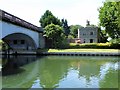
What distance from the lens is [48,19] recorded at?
76.6m

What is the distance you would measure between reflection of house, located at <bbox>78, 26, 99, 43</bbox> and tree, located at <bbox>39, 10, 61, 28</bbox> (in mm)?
7839

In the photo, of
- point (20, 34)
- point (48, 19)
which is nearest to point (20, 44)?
point (20, 34)

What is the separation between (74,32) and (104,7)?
56227mm

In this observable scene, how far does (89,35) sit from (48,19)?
42.6 feet

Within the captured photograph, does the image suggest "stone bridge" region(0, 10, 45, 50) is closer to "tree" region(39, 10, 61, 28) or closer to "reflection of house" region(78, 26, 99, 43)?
"tree" region(39, 10, 61, 28)

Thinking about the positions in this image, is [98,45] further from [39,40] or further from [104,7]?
[39,40]

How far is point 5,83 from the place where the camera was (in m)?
19.5

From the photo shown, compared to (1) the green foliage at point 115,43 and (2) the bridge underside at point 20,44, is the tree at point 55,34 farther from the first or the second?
(1) the green foliage at point 115,43

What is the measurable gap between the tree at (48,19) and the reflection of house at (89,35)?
7.84 m

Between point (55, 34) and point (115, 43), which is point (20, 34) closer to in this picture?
point (55, 34)

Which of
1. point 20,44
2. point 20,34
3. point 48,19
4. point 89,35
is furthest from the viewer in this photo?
point 48,19

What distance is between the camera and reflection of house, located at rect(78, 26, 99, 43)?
7525 centimetres

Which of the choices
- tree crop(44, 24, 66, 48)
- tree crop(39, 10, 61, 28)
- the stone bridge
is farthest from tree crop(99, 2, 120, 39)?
tree crop(39, 10, 61, 28)

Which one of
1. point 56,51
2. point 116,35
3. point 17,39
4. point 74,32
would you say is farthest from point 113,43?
point 74,32
